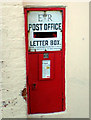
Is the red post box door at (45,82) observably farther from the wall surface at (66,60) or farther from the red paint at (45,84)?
the wall surface at (66,60)

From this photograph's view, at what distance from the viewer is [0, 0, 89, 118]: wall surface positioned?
2924mm

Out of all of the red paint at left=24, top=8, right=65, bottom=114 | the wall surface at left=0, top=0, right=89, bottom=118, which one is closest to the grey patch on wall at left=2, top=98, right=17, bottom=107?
the wall surface at left=0, top=0, right=89, bottom=118

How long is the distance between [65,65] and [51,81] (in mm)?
381

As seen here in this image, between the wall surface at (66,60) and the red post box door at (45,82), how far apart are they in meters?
0.15

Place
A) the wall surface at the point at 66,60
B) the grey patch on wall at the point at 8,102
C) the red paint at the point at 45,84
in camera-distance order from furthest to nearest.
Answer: the red paint at the point at 45,84, the grey patch on wall at the point at 8,102, the wall surface at the point at 66,60

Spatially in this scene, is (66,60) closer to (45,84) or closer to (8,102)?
(45,84)

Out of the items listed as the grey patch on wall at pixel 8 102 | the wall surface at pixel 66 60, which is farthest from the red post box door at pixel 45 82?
the grey patch on wall at pixel 8 102

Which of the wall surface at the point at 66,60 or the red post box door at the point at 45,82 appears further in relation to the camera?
the red post box door at the point at 45,82

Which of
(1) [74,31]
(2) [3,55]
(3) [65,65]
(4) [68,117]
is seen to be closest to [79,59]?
(3) [65,65]

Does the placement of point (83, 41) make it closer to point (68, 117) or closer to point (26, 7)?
point (26, 7)

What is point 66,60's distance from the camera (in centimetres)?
355

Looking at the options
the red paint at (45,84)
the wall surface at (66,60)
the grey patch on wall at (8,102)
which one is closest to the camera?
the wall surface at (66,60)

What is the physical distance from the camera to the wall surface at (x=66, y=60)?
2924 millimetres

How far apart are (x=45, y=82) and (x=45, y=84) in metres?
0.04
